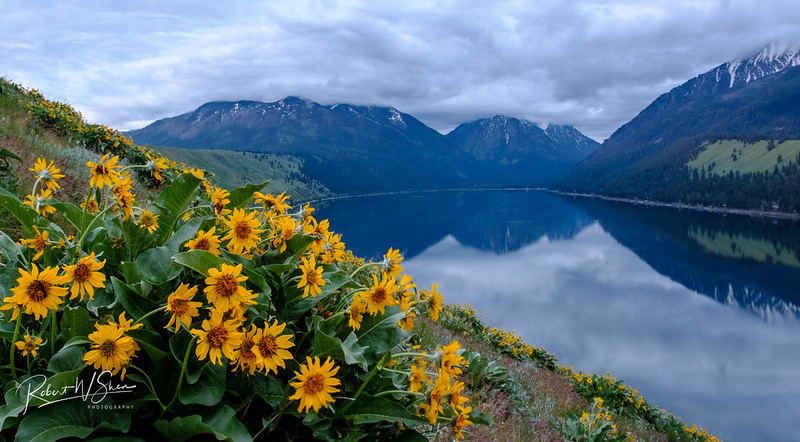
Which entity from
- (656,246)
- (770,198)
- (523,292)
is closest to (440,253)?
(523,292)

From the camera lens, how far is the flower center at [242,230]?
6.35 feet

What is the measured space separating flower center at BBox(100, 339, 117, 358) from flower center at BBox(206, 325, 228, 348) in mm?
311

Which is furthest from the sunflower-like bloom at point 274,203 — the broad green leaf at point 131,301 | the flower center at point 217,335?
the flower center at point 217,335

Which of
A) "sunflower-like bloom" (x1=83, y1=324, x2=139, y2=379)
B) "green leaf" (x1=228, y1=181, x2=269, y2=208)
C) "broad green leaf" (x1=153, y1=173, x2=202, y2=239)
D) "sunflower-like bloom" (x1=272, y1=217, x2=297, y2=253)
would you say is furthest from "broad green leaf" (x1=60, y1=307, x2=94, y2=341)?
"green leaf" (x1=228, y1=181, x2=269, y2=208)

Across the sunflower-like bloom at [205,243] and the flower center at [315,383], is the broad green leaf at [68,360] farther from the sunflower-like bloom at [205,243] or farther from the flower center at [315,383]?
the flower center at [315,383]

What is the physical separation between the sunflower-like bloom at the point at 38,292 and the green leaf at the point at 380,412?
1117 millimetres

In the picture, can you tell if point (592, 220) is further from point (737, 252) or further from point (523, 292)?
point (523, 292)

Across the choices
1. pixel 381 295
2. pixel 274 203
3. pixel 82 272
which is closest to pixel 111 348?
pixel 82 272

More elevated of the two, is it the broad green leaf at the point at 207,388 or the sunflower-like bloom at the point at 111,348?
the sunflower-like bloom at the point at 111,348

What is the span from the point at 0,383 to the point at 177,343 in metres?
0.70

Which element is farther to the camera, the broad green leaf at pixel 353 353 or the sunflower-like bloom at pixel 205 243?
the sunflower-like bloom at pixel 205 243

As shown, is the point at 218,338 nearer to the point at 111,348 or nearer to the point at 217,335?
the point at 217,335

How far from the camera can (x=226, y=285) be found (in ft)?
5.05

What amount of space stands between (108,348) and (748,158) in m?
228
